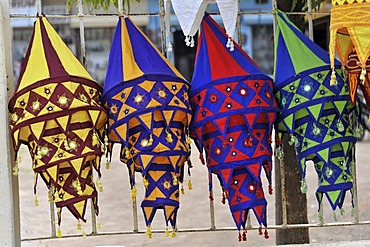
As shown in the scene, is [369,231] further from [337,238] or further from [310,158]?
[310,158]

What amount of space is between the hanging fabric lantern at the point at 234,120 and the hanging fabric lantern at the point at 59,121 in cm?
39

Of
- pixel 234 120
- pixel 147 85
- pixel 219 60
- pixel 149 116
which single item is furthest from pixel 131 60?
pixel 234 120

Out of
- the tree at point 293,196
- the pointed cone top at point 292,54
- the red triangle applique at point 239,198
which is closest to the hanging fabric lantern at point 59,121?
the red triangle applique at point 239,198

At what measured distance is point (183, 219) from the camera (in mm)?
6328

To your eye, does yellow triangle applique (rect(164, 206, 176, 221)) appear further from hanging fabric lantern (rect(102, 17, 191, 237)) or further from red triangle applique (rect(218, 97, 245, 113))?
red triangle applique (rect(218, 97, 245, 113))

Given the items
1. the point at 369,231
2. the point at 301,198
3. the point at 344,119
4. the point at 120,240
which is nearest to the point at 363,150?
the point at 369,231

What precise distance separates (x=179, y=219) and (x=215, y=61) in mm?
4342

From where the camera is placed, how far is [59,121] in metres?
2.05

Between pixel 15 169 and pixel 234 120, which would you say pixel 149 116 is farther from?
pixel 15 169

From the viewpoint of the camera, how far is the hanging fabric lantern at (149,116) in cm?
211

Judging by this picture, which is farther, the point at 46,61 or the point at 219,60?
the point at 219,60

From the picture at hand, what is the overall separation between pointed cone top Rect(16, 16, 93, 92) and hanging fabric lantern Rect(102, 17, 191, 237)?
0.47 feet

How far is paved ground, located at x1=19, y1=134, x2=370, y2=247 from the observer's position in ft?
18.1

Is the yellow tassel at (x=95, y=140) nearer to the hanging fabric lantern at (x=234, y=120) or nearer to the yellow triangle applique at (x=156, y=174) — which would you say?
the yellow triangle applique at (x=156, y=174)
